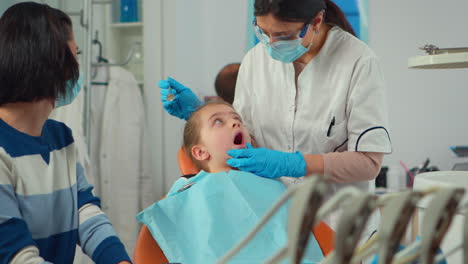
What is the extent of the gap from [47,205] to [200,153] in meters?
0.73

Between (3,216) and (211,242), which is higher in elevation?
(3,216)

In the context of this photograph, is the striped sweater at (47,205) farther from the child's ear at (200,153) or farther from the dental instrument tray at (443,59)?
the dental instrument tray at (443,59)

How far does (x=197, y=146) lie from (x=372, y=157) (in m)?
0.65

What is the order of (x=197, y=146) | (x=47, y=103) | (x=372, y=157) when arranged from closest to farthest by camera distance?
(x=47, y=103) → (x=372, y=157) → (x=197, y=146)

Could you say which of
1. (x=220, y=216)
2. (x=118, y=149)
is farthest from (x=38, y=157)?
(x=118, y=149)

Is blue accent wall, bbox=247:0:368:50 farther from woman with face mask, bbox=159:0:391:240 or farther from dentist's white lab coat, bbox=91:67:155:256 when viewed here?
woman with face mask, bbox=159:0:391:240

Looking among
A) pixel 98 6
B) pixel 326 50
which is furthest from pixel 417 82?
pixel 98 6

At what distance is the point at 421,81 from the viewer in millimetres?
3289

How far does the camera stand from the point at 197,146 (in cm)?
176

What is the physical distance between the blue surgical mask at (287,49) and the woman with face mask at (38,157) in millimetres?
636

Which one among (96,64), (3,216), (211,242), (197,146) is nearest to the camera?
(3,216)

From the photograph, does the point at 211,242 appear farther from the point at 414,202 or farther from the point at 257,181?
the point at 414,202

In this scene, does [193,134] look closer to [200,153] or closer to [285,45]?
[200,153]

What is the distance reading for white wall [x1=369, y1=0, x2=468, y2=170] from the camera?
10.6 feet
